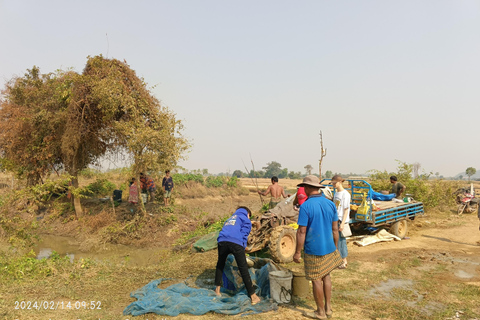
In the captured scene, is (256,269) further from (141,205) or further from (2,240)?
(2,240)

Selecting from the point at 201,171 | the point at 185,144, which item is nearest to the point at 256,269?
the point at 185,144

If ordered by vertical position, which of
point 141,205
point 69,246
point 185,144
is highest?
point 185,144

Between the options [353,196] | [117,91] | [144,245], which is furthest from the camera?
[117,91]

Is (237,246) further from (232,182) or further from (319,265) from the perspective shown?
(232,182)

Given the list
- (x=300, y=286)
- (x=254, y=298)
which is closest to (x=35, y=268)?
(x=254, y=298)

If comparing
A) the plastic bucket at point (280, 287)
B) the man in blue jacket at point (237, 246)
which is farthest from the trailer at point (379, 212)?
the man in blue jacket at point (237, 246)

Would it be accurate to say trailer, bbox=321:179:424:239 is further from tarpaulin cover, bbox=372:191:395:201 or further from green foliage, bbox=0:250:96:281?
green foliage, bbox=0:250:96:281

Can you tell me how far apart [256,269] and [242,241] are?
97 cm

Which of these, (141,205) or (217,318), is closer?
(217,318)

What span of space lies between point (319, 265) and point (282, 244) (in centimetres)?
320

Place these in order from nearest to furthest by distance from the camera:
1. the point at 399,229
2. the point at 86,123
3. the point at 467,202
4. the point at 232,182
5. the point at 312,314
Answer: the point at 312,314 → the point at 399,229 → the point at 86,123 → the point at 467,202 → the point at 232,182

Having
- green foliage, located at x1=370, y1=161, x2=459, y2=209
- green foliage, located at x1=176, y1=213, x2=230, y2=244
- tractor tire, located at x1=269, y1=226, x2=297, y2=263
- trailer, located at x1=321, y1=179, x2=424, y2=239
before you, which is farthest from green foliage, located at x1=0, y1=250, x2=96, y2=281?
green foliage, located at x1=370, y1=161, x2=459, y2=209

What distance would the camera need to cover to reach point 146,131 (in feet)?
39.5

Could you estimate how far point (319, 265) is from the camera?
4.60m
